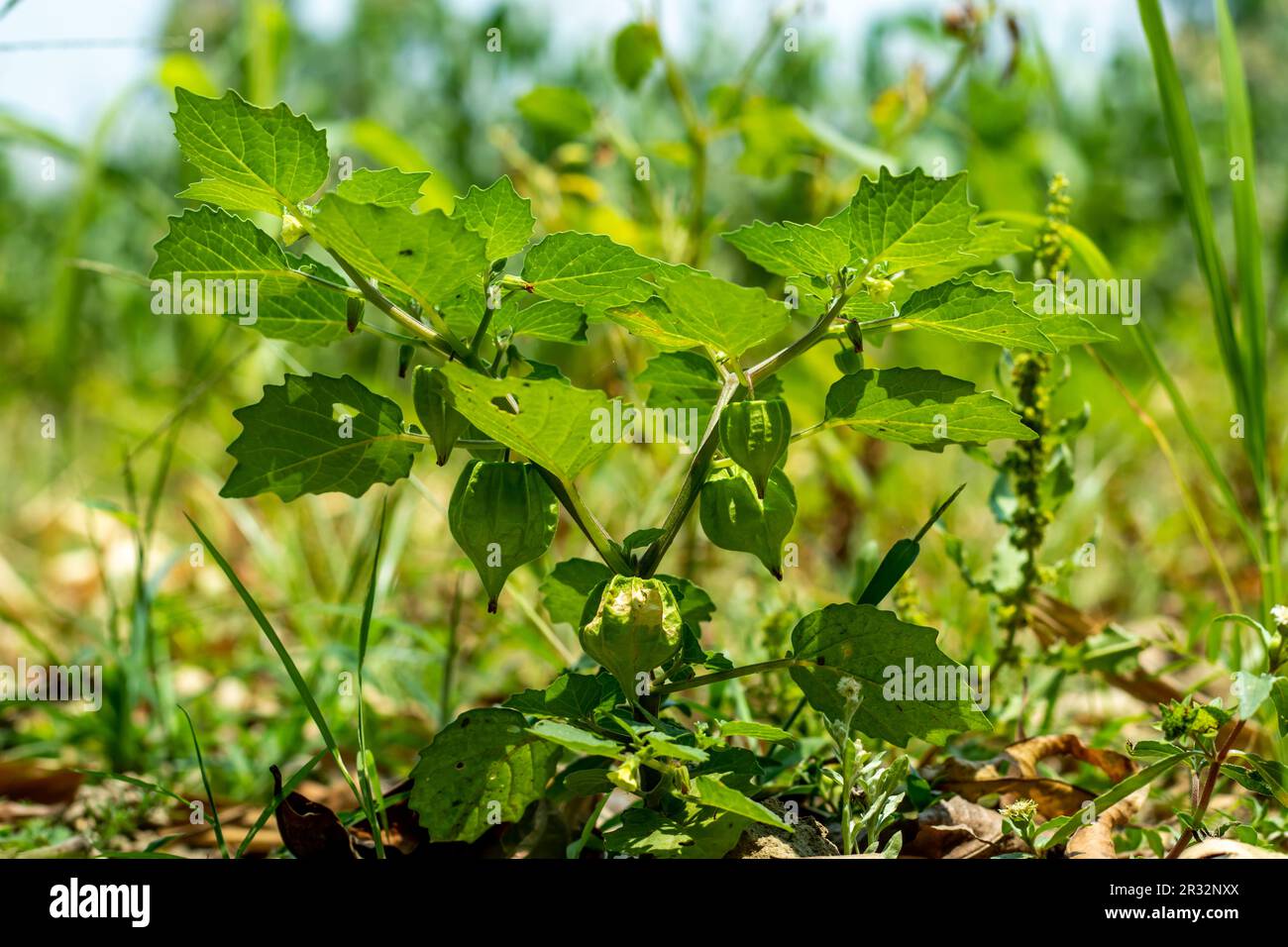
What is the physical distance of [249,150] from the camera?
83cm

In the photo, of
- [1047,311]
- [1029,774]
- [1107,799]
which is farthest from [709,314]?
[1029,774]

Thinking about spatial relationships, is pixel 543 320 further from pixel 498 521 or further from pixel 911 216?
pixel 911 216

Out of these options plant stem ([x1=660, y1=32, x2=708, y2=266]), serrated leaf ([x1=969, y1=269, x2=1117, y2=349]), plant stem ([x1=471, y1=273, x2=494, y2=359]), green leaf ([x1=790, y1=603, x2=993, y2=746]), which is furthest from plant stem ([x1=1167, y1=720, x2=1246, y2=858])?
plant stem ([x1=660, y1=32, x2=708, y2=266])

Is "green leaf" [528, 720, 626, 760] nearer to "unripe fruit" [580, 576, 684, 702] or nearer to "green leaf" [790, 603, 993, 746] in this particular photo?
"unripe fruit" [580, 576, 684, 702]

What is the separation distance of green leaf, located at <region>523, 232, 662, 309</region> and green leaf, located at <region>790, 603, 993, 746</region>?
1.01ft

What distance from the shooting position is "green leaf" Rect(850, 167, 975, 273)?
83 centimetres

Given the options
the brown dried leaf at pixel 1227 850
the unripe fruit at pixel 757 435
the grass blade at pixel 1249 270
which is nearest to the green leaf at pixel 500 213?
the unripe fruit at pixel 757 435

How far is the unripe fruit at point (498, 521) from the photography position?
88cm

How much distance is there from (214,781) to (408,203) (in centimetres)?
98

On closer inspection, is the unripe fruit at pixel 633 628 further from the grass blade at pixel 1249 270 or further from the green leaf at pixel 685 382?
the grass blade at pixel 1249 270

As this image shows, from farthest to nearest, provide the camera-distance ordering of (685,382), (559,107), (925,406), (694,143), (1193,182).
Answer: (694,143) → (559,107) → (1193,182) → (685,382) → (925,406)

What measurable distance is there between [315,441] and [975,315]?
0.53 m
